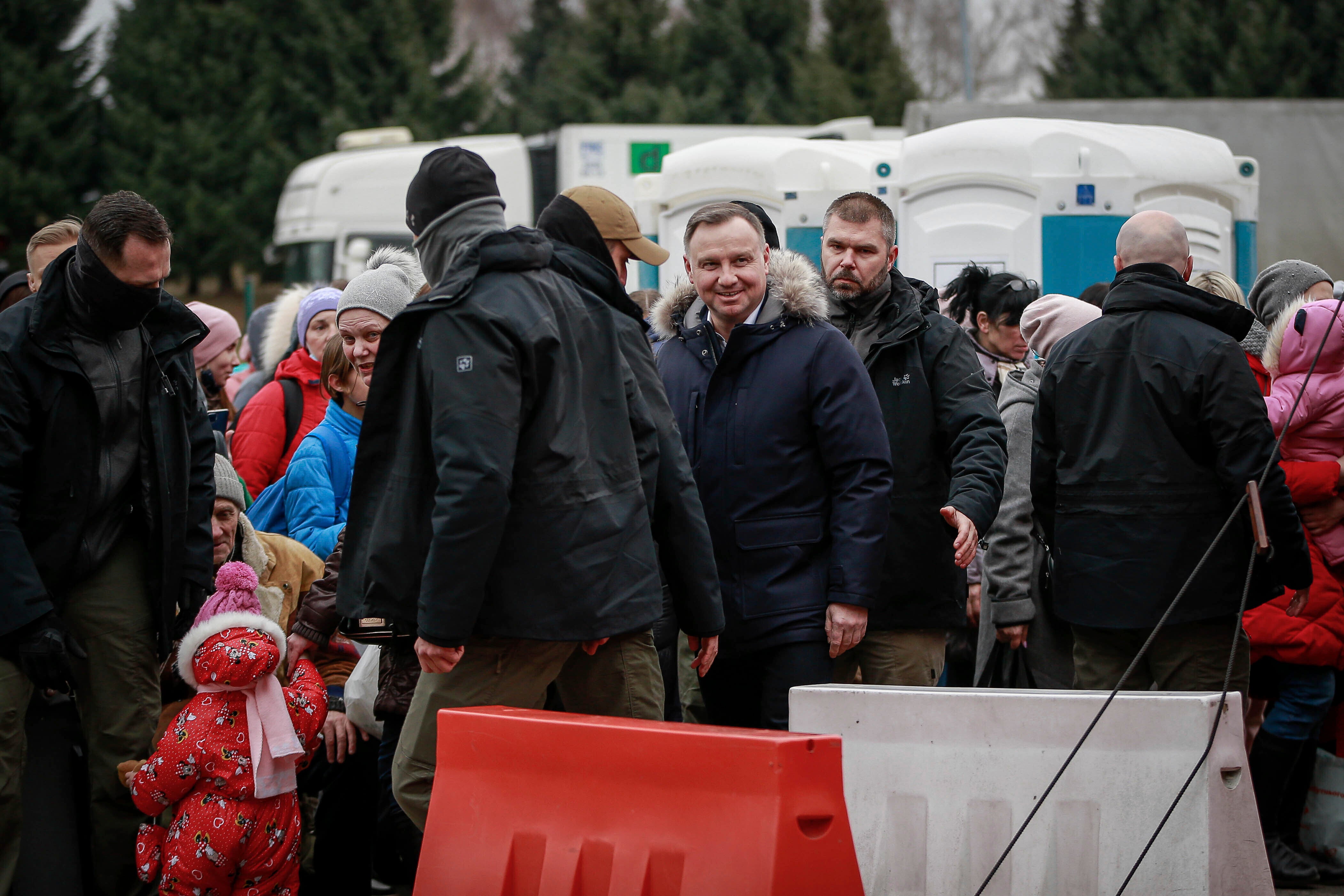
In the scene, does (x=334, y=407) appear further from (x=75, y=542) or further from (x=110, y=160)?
(x=110, y=160)

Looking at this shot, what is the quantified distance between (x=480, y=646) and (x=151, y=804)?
1.35 meters

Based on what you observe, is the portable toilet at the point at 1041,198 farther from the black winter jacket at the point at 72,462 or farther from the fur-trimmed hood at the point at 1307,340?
the black winter jacket at the point at 72,462

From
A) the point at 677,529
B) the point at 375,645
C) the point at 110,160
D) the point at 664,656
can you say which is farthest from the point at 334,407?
the point at 110,160

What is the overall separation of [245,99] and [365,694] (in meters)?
29.3

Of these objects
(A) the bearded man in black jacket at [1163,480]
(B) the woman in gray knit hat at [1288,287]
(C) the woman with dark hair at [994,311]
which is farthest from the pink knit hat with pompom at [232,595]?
(B) the woman in gray knit hat at [1288,287]

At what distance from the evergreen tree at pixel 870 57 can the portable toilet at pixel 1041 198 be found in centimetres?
2377

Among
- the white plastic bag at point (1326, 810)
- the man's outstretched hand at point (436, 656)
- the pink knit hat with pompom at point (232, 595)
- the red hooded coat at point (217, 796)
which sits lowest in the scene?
the white plastic bag at point (1326, 810)

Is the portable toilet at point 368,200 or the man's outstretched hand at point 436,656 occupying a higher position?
the portable toilet at point 368,200

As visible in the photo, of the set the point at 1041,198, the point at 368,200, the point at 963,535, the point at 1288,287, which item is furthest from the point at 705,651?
the point at 368,200

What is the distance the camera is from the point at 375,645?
15.8ft

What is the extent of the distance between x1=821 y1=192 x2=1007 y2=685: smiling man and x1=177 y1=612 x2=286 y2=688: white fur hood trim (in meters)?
1.89

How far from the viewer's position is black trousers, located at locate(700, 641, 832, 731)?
4402mm

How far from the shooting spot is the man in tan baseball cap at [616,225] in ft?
14.6

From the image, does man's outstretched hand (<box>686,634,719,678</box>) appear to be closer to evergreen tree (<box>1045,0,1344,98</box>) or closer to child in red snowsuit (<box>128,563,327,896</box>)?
child in red snowsuit (<box>128,563,327,896</box>)
